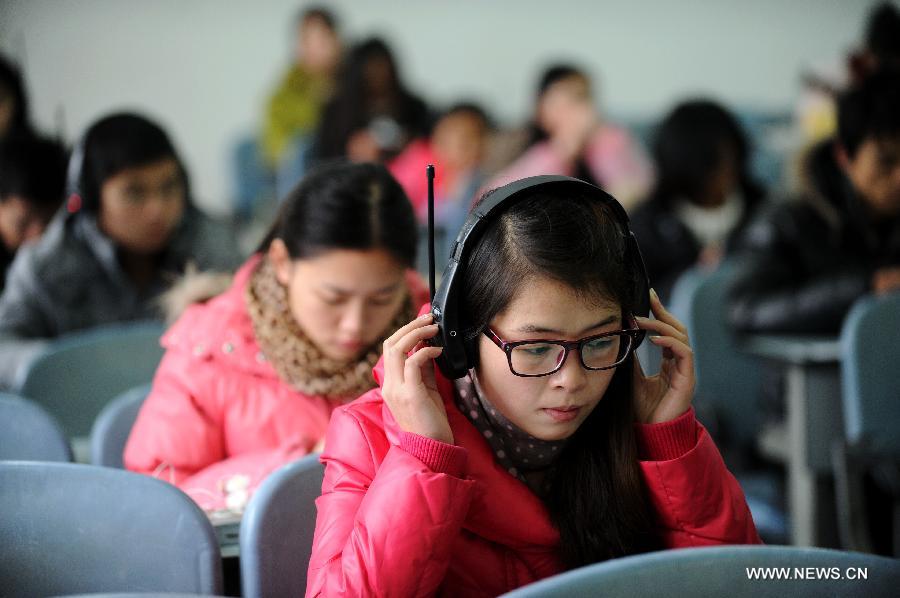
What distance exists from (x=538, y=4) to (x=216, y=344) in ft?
16.9

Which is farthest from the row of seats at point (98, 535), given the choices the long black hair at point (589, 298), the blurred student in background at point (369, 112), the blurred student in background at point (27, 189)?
the blurred student in background at point (369, 112)

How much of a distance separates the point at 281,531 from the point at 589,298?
0.50 meters

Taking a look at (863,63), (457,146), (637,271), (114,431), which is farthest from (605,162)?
(637,271)

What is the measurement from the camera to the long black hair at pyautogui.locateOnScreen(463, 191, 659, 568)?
979 mm

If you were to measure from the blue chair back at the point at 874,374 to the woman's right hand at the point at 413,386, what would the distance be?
1198 millimetres

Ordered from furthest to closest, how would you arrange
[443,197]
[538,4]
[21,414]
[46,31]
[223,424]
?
[538,4] < [46,31] < [443,197] < [223,424] < [21,414]

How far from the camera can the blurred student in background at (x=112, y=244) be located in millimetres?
2281

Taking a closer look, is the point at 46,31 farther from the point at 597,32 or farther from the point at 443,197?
the point at 597,32

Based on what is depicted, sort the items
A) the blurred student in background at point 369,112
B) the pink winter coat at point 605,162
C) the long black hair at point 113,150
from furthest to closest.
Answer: the blurred student in background at point 369,112, the pink winter coat at point 605,162, the long black hair at point 113,150

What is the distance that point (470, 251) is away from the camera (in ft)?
3.26

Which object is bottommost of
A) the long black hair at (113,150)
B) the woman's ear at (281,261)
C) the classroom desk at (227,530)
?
the classroom desk at (227,530)

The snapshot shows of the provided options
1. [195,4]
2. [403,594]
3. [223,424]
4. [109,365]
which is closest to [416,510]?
[403,594]

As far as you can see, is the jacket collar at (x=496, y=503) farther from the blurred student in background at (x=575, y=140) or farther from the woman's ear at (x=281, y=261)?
the blurred student in background at (x=575, y=140)

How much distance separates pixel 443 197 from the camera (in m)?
5.05
